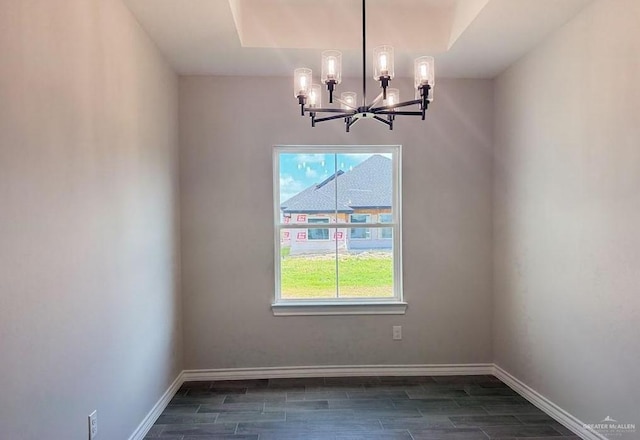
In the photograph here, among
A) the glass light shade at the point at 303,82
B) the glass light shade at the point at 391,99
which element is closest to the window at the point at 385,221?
the glass light shade at the point at 391,99

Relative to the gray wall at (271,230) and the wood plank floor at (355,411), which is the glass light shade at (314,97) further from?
the wood plank floor at (355,411)

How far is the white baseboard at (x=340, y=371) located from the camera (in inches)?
136

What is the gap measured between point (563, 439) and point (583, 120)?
1.95m

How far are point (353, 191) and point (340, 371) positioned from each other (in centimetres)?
156

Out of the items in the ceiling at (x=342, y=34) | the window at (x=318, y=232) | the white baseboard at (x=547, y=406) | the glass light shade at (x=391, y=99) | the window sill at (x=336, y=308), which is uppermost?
the ceiling at (x=342, y=34)

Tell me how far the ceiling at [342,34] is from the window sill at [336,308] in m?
1.97

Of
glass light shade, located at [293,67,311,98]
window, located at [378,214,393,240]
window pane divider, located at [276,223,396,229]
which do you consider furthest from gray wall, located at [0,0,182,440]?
window, located at [378,214,393,240]

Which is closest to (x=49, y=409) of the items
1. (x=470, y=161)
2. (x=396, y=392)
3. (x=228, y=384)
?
(x=228, y=384)

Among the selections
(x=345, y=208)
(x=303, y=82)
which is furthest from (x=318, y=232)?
(x=303, y=82)

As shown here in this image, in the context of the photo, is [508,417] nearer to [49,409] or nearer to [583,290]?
[583,290]

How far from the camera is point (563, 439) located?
248 centimetres

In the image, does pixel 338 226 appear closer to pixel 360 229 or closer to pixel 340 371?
pixel 360 229

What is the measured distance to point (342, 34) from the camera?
2.99m

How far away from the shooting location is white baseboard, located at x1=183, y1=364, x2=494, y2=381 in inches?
136
